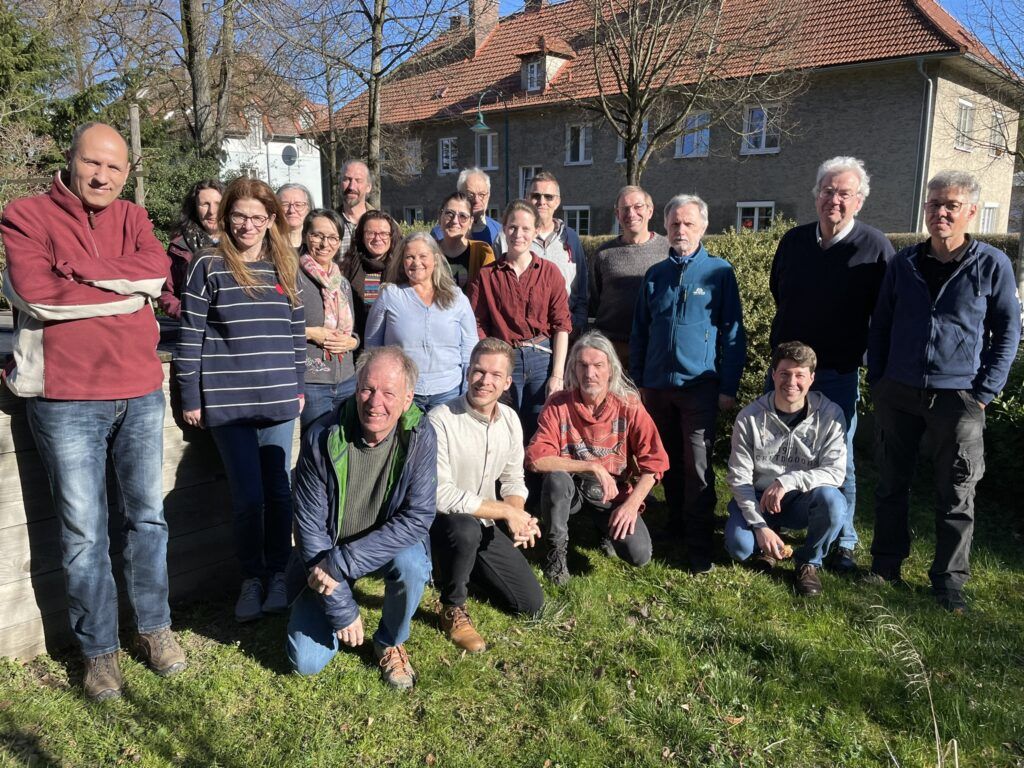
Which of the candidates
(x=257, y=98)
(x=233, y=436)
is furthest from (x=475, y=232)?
(x=257, y=98)

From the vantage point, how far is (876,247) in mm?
4086

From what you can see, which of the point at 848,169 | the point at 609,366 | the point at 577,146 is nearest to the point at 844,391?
the point at 848,169

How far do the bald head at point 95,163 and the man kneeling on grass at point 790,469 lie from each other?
3381 millimetres

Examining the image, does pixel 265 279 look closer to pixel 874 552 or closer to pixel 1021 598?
pixel 874 552

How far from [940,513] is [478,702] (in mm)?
2674

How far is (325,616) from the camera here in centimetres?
320

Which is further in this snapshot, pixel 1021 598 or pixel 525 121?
pixel 525 121

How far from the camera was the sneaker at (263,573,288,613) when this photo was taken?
12.2ft

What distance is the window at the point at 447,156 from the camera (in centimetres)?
3167

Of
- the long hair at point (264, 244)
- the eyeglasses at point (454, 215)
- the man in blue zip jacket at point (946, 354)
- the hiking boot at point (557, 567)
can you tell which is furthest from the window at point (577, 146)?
the long hair at point (264, 244)

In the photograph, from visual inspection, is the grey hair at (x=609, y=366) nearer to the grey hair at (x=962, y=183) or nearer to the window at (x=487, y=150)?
the grey hair at (x=962, y=183)

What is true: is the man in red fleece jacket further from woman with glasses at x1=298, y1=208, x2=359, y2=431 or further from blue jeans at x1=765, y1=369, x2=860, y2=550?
blue jeans at x1=765, y1=369, x2=860, y2=550

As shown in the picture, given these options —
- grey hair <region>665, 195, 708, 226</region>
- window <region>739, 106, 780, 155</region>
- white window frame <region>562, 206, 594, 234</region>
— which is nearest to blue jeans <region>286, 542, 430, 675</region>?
grey hair <region>665, 195, 708, 226</region>

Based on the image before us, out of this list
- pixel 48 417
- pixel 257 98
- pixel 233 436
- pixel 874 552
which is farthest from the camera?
pixel 257 98
